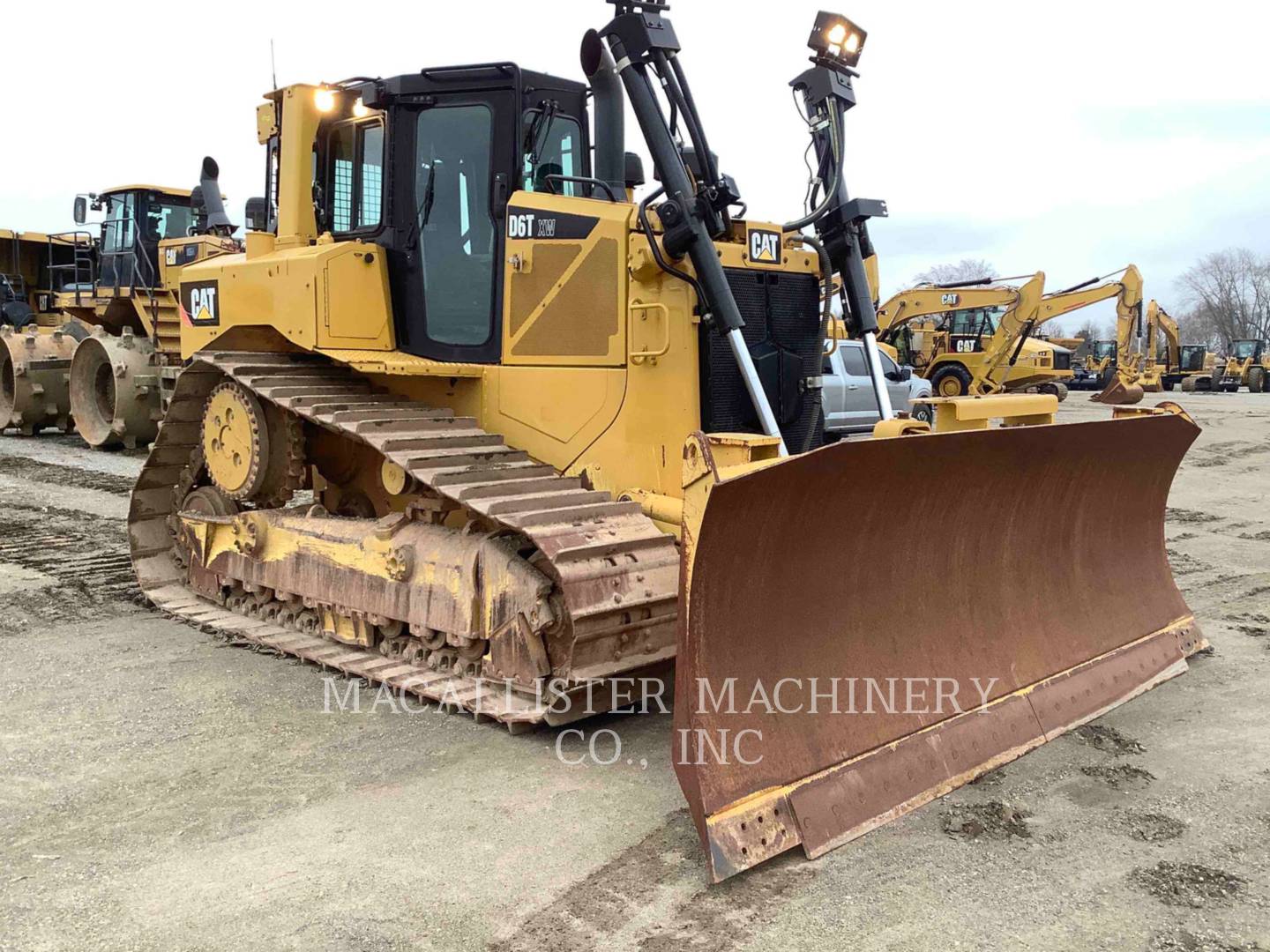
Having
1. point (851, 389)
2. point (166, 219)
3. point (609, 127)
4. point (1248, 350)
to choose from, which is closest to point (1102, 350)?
point (1248, 350)

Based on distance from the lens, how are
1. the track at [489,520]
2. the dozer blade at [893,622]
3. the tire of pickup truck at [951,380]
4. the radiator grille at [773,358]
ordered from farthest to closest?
1. the tire of pickup truck at [951,380]
2. the radiator grille at [773,358]
3. the track at [489,520]
4. the dozer blade at [893,622]

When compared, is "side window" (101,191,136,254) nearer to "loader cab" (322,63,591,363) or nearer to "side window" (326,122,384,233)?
"side window" (326,122,384,233)

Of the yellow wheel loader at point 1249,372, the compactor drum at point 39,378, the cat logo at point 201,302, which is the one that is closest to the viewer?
the cat logo at point 201,302

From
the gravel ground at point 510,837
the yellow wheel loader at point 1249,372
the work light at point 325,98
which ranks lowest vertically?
the gravel ground at point 510,837

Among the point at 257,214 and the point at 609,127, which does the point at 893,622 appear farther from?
the point at 257,214

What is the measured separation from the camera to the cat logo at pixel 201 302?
6293 mm

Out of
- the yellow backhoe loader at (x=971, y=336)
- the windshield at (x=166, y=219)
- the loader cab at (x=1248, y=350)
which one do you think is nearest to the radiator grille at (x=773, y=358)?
the windshield at (x=166, y=219)

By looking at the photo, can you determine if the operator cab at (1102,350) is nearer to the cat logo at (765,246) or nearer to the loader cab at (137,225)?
the loader cab at (137,225)

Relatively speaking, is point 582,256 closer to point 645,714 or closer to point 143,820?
point 645,714

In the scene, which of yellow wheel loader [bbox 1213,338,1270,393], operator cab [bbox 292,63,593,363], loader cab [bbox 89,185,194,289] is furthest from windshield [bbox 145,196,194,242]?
yellow wheel loader [bbox 1213,338,1270,393]

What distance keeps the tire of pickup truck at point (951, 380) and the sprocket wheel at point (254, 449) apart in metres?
21.0

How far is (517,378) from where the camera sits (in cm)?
525

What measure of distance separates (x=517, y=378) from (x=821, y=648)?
2.22 meters

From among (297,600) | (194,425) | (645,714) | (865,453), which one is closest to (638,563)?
(645,714)
